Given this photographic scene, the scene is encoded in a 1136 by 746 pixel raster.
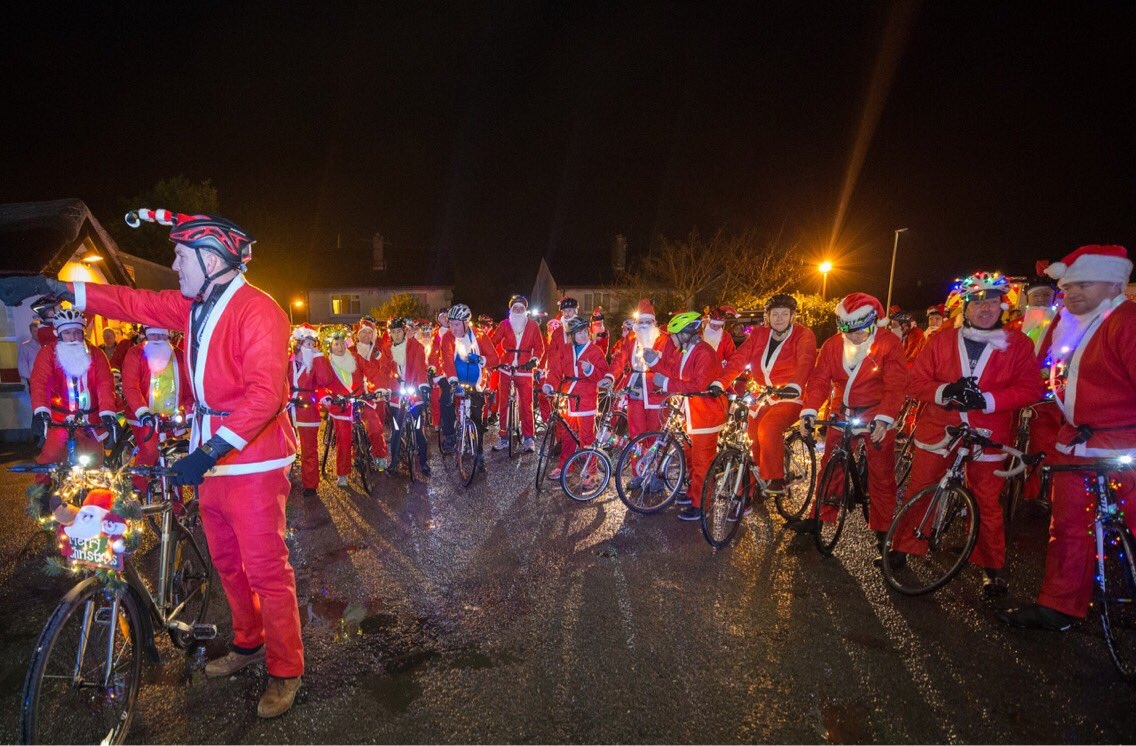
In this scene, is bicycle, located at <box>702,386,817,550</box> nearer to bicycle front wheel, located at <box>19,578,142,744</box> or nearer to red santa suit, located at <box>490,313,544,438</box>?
red santa suit, located at <box>490,313,544,438</box>

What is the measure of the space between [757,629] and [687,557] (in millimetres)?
1249

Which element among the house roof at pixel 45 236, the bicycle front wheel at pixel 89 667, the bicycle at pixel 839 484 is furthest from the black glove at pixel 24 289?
the house roof at pixel 45 236

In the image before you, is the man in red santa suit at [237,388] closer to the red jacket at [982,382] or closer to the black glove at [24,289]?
the black glove at [24,289]

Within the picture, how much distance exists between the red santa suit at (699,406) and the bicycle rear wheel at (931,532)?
188 centimetres

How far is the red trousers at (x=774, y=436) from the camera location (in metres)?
5.88

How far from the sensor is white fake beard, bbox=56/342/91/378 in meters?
5.45

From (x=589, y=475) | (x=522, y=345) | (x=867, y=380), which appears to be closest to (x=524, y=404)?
(x=522, y=345)

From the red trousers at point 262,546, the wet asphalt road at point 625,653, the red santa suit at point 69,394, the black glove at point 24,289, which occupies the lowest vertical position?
the wet asphalt road at point 625,653

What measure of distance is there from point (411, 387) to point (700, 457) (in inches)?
164

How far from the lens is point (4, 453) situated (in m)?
9.47

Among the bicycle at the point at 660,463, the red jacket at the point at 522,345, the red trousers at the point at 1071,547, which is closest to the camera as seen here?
the red trousers at the point at 1071,547

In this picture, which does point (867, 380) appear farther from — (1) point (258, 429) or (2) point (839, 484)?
(1) point (258, 429)

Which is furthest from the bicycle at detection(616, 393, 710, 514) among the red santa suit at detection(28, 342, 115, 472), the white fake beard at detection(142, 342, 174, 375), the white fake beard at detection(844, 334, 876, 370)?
the red santa suit at detection(28, 342, 115, 472)

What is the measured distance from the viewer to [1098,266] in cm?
368
